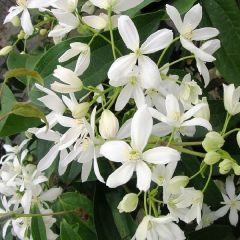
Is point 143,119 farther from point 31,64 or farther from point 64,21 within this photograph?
point 31,64

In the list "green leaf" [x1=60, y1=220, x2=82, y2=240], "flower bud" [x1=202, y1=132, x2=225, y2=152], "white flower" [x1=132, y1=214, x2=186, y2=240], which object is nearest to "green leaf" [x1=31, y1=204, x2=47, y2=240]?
"green leaf" [x1=60, y1=220, x2=82, y2=240]

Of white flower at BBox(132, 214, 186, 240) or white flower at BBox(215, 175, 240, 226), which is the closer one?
white flower at BBox(132, 214, 186, 240)

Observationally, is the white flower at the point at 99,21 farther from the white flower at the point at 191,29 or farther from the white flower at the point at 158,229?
the white flower at the point at 158,229

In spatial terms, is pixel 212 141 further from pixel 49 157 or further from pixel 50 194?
pixel 50 194

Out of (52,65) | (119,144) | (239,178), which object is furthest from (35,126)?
(239,178)

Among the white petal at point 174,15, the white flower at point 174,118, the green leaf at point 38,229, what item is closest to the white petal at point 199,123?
the white flower at point 174,118

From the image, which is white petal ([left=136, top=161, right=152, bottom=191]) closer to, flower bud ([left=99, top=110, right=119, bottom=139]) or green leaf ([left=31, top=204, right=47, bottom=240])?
flower bud ([left=99, top=110, right=119, bottom=139])
